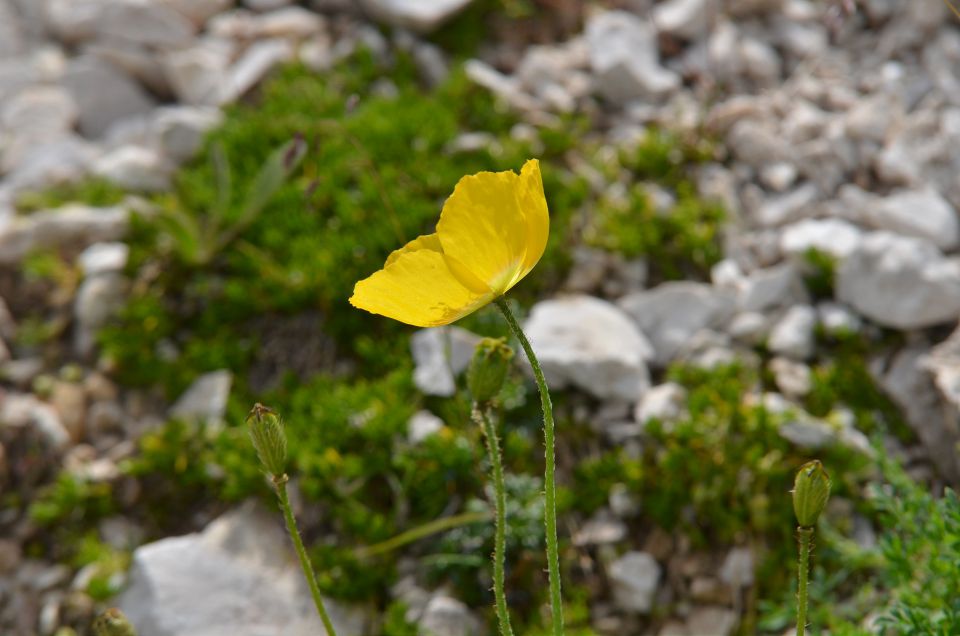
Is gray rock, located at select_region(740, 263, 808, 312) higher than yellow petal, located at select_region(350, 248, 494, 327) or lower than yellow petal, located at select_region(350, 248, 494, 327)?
lower

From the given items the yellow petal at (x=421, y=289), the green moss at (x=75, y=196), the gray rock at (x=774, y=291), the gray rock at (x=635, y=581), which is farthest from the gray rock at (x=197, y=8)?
the yellow petal at (x=421, y=289)

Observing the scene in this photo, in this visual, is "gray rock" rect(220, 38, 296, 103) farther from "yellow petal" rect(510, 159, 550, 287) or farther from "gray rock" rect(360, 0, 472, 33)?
"yellow petal" rect(510, 159, 550, 287)

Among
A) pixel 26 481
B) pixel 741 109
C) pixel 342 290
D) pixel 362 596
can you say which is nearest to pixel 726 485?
pixel 362 596

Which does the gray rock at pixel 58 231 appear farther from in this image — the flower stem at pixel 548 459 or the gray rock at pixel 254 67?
the flower stem at pixel 548 459

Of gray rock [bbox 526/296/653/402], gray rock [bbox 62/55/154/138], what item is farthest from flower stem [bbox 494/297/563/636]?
gray rock [bbox 62/55/154/138]

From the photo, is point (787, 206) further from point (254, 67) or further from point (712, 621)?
point (254, 67)

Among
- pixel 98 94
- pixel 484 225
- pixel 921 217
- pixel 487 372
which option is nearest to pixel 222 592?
pixel 487 372
